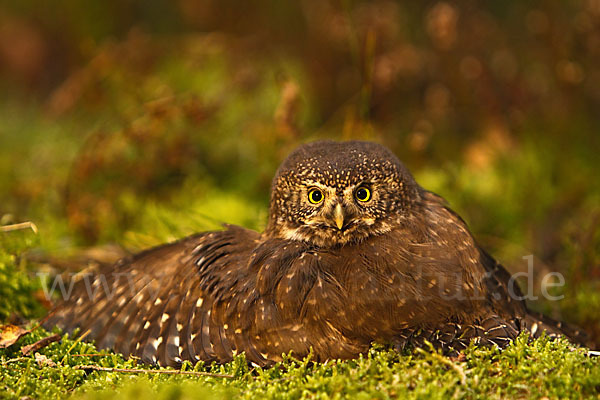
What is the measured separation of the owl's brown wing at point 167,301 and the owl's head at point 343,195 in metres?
0.34

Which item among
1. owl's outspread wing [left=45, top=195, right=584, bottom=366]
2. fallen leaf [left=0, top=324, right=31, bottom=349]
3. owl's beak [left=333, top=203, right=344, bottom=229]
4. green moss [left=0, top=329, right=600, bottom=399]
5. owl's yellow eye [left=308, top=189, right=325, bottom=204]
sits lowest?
green moss [left=0, top=329, right=600, bottom=399]

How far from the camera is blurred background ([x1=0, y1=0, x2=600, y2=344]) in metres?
4.64

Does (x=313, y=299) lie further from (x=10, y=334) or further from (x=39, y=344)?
(x=10, y=334)

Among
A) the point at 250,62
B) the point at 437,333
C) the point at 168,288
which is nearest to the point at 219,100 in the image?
the point at 250,62

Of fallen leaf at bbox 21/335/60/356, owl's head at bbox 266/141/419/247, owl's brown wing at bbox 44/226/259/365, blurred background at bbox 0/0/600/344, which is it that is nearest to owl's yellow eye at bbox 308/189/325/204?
owl's head at bbox 266/141/419/247

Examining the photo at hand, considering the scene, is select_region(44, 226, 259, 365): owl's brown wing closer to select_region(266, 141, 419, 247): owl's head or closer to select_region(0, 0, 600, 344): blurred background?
select_region(266, 141, 419, 247): owl's head

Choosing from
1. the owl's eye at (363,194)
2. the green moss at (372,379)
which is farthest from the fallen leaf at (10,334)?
the owl's eye at (363,194)

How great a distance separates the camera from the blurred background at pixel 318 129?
15.2ft

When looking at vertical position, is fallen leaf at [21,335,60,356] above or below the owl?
below

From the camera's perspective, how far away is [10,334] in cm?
304

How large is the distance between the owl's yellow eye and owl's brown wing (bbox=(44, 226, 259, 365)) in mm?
397

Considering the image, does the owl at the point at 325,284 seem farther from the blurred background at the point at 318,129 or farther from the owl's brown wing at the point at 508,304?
the blurred background at the point at 318,129

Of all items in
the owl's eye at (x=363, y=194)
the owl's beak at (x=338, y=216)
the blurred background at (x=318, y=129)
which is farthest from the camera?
the blurred background at (x=318, y=129)

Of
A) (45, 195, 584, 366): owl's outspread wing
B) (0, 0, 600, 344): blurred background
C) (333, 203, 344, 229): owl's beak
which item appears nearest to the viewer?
(45, 195, 584, 366): owl's outspread wing
